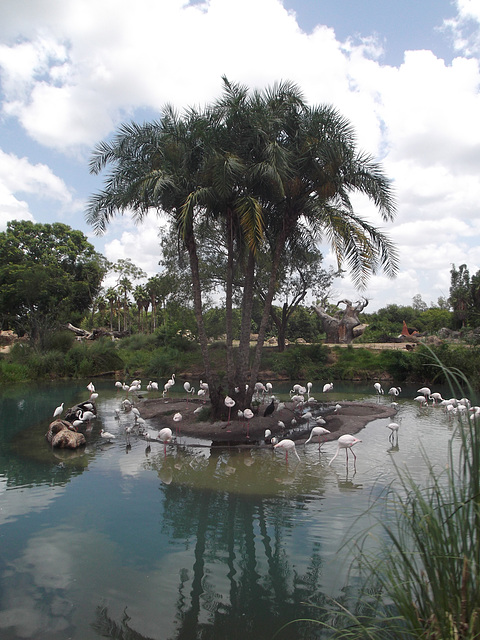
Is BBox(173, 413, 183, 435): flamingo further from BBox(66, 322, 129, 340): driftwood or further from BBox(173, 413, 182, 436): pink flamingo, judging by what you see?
BBox(66, 322, 129, 340): driftwood

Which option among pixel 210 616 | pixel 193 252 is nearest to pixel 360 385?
pixel 193 252

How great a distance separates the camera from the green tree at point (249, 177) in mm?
→ 12289

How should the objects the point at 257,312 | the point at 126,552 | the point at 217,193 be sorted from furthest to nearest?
the point at 257,312
the point at 217,193
the point at 126,552

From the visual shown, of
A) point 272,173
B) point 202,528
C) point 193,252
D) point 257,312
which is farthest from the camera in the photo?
point 257,312

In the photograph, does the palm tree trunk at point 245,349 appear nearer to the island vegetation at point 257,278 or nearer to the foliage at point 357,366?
the island vegetation at point 257,278

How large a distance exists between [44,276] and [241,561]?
37.3 m

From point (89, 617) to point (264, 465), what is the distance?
237 inches

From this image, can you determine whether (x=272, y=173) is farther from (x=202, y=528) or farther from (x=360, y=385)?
(x=360, y=385)

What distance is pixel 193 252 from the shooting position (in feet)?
45.2

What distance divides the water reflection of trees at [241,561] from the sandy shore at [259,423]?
3.45 meters

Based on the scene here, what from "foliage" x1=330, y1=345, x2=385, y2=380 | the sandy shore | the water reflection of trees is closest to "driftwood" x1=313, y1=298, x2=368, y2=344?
"foliage" x1=330, y1=345, x2=385, y2=380

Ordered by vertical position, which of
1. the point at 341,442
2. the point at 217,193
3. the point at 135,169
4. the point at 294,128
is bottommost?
the point at 341,442

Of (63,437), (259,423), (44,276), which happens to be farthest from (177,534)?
(44,276)

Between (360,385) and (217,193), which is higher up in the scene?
(217,193)
